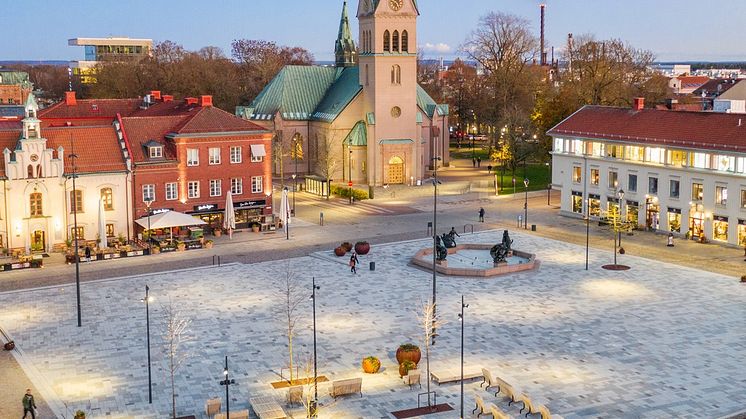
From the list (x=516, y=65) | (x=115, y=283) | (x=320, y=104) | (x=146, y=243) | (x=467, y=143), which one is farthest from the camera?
(x=467, y=143)

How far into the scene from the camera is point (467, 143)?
146m

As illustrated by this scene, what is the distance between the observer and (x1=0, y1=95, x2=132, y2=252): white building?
58281mm

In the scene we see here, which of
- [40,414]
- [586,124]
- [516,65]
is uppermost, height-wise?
[516,65]

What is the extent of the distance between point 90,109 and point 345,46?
3565 centimetres

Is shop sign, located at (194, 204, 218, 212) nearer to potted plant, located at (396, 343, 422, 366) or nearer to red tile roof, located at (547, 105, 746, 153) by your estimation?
red tile roof, located at (547, 105, 746, 153)

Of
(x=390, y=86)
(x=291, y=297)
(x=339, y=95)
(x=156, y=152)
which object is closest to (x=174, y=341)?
(x=291, y=297)

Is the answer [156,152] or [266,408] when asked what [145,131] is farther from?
[266,408]

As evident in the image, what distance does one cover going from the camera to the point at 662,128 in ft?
219

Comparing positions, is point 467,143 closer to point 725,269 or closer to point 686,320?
point 725,269

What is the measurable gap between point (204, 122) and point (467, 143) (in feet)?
274

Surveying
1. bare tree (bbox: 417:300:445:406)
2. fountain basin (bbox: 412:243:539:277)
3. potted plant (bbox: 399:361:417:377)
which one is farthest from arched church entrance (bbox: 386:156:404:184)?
potted plant (bbox: 399:361:417:377)

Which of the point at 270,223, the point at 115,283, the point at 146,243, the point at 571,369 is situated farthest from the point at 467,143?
the point at 571,369

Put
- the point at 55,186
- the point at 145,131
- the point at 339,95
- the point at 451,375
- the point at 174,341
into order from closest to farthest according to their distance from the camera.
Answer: the point at 451,375, the point at 174,341, the point at 55,186, the point at 145,131, the point at 339,95

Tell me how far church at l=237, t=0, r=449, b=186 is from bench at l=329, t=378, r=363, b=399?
185 feet
